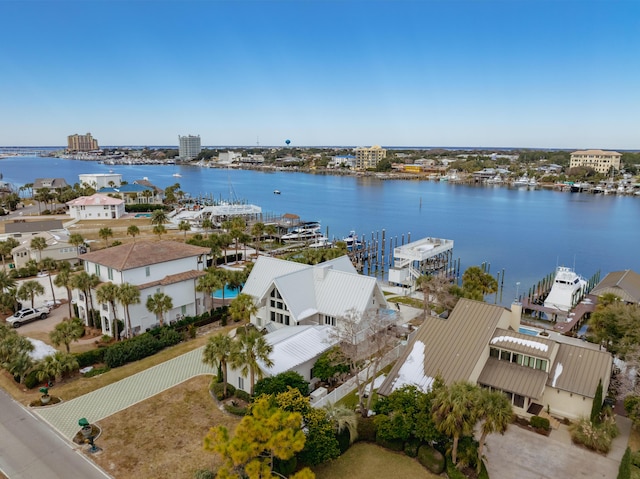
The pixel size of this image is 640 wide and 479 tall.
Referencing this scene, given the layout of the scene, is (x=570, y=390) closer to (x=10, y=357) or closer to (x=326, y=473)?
(x=326, y=473)

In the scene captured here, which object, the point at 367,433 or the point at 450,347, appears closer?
the point at 367,433

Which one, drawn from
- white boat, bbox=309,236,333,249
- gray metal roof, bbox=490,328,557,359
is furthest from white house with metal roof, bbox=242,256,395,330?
white boat, bbox=309,236,333,249

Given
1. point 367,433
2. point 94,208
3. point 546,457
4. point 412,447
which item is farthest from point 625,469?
point 94,208

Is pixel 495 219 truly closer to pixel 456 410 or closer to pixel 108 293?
pixel 108 293

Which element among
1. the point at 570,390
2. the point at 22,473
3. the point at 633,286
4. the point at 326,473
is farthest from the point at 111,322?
the point at 633,286

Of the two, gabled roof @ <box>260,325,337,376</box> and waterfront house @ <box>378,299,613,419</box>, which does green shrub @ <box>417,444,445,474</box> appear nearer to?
waterfront house @ <box>378,299,613,419</box>

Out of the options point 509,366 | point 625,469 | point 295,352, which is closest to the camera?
point 625,469
